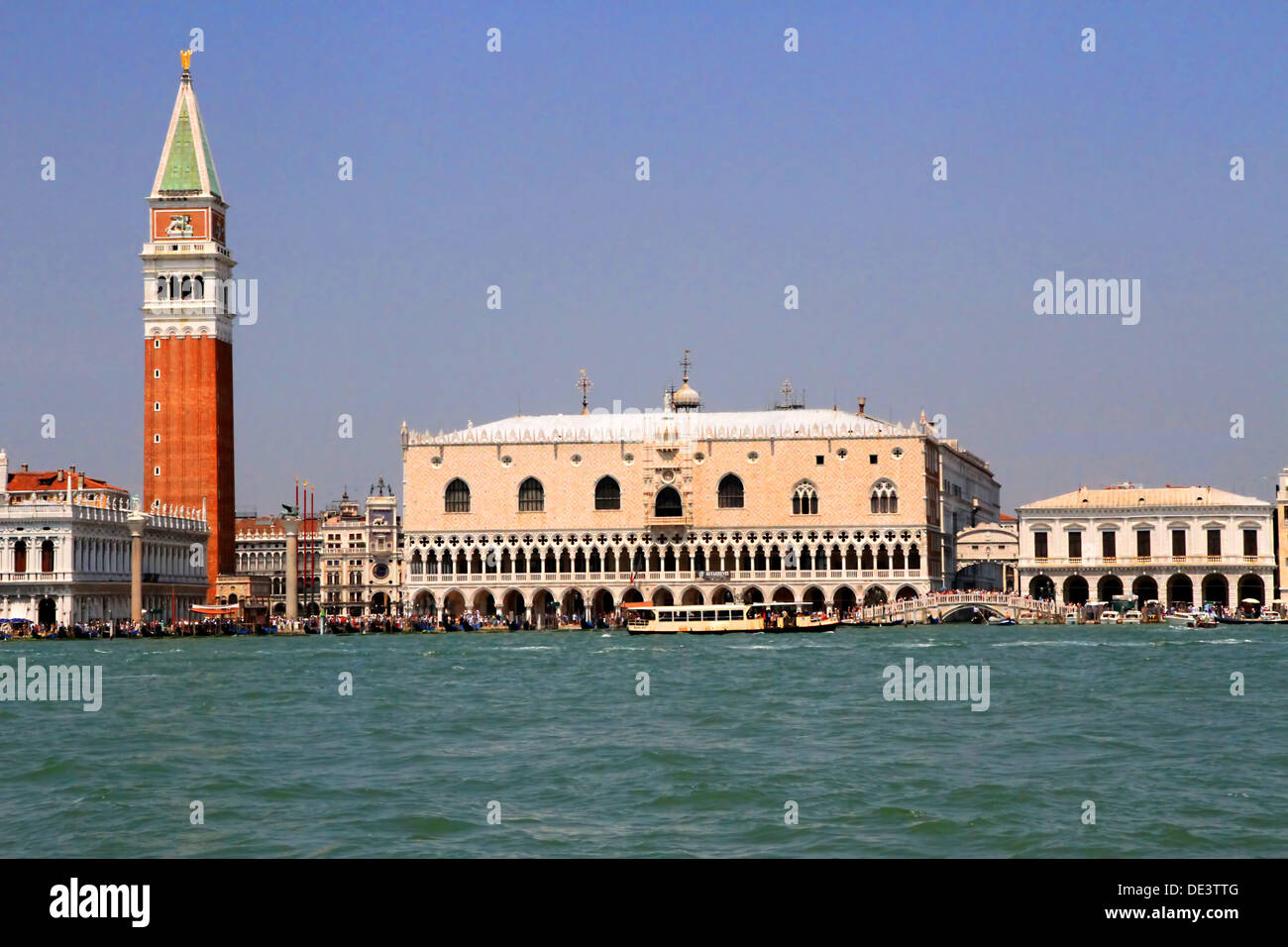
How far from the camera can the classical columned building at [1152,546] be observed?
298ft

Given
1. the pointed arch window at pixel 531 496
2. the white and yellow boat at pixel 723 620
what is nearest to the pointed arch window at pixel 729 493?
the pointed arch window at pixel 531 496

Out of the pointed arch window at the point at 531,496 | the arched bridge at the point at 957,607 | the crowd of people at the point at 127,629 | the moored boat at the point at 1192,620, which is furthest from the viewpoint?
the pointed arch window at the point at 531,496

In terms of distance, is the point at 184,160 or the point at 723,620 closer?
the point at 723,620

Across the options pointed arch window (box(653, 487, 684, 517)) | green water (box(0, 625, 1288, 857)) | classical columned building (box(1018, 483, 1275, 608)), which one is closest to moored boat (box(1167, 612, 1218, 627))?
classical columned building (box(1018, 483, 1275, 608))

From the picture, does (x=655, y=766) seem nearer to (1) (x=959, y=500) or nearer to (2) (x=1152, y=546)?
(2) (x=1152, y=546)

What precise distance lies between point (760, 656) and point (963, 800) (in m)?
34.2

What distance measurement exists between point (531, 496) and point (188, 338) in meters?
22.3

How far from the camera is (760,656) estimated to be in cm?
5259

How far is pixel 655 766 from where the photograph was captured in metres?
21.9

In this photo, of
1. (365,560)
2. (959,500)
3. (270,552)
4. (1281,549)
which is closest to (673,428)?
(959,500)

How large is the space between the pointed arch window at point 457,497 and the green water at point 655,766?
51619 millimetres

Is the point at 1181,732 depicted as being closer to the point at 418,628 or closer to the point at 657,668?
the point at 657,668

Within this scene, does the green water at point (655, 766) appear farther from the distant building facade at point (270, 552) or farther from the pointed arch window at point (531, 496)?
the distant building facade at point (270, 552)
